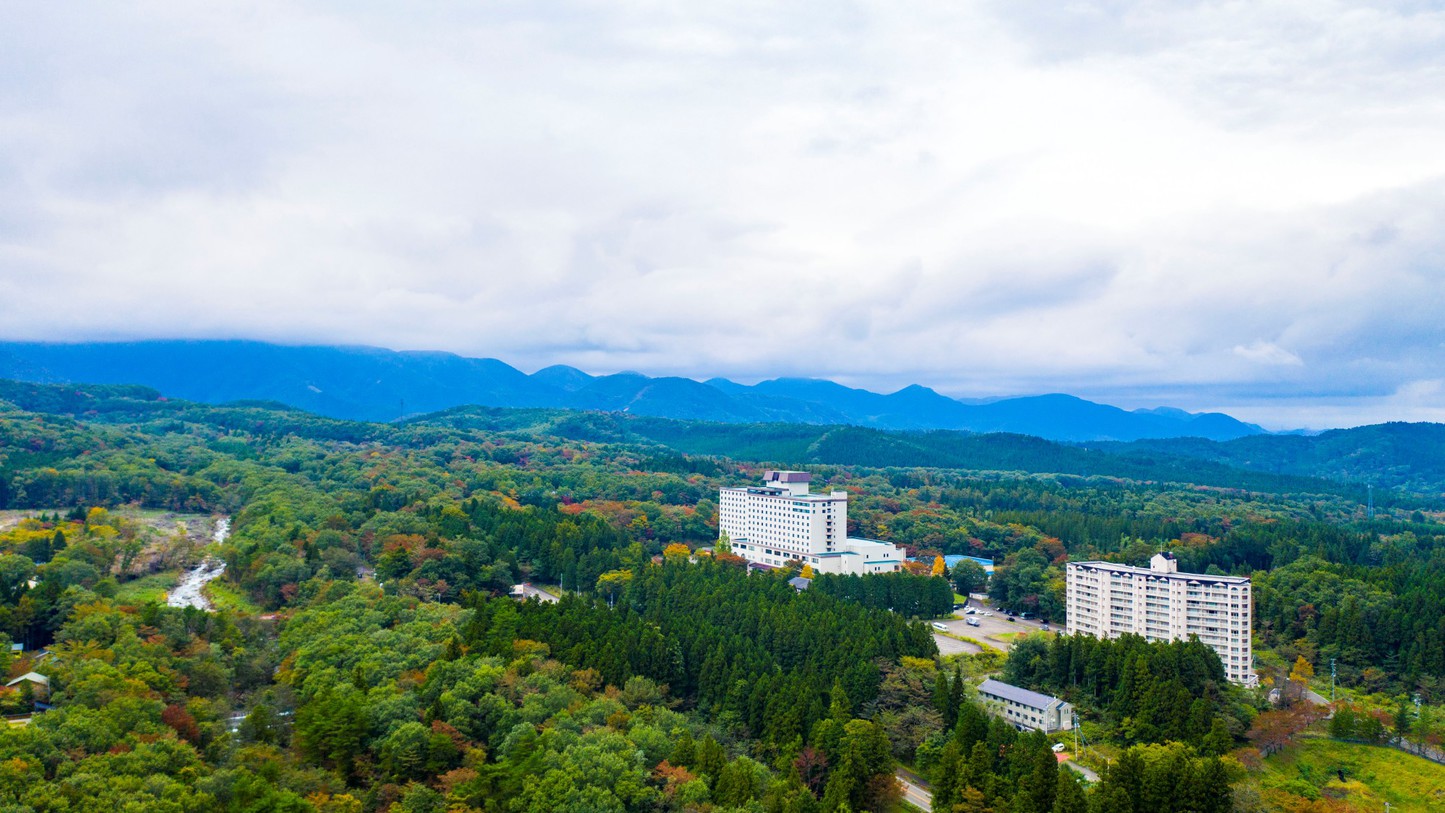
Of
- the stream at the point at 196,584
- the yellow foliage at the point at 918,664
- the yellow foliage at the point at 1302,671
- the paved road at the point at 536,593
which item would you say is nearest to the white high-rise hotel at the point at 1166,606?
the yellow foliage at the point at 1302,671

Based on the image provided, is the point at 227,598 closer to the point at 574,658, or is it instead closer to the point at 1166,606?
the point at 574,658

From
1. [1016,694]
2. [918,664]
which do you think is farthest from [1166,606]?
[918,664]

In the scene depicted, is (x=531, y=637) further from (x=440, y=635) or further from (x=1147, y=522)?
(x=1147, y=522)

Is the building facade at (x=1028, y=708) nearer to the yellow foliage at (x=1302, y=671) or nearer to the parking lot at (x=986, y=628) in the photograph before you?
the parking lot at (x=986, y=628)

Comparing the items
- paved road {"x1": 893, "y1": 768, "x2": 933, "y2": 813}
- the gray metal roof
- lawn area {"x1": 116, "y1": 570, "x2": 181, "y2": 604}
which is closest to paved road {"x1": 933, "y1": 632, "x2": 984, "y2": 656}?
the gray metal roof

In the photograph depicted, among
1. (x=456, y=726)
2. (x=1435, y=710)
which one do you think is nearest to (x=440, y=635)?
(x=456, y=726)

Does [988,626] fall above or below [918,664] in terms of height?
below
